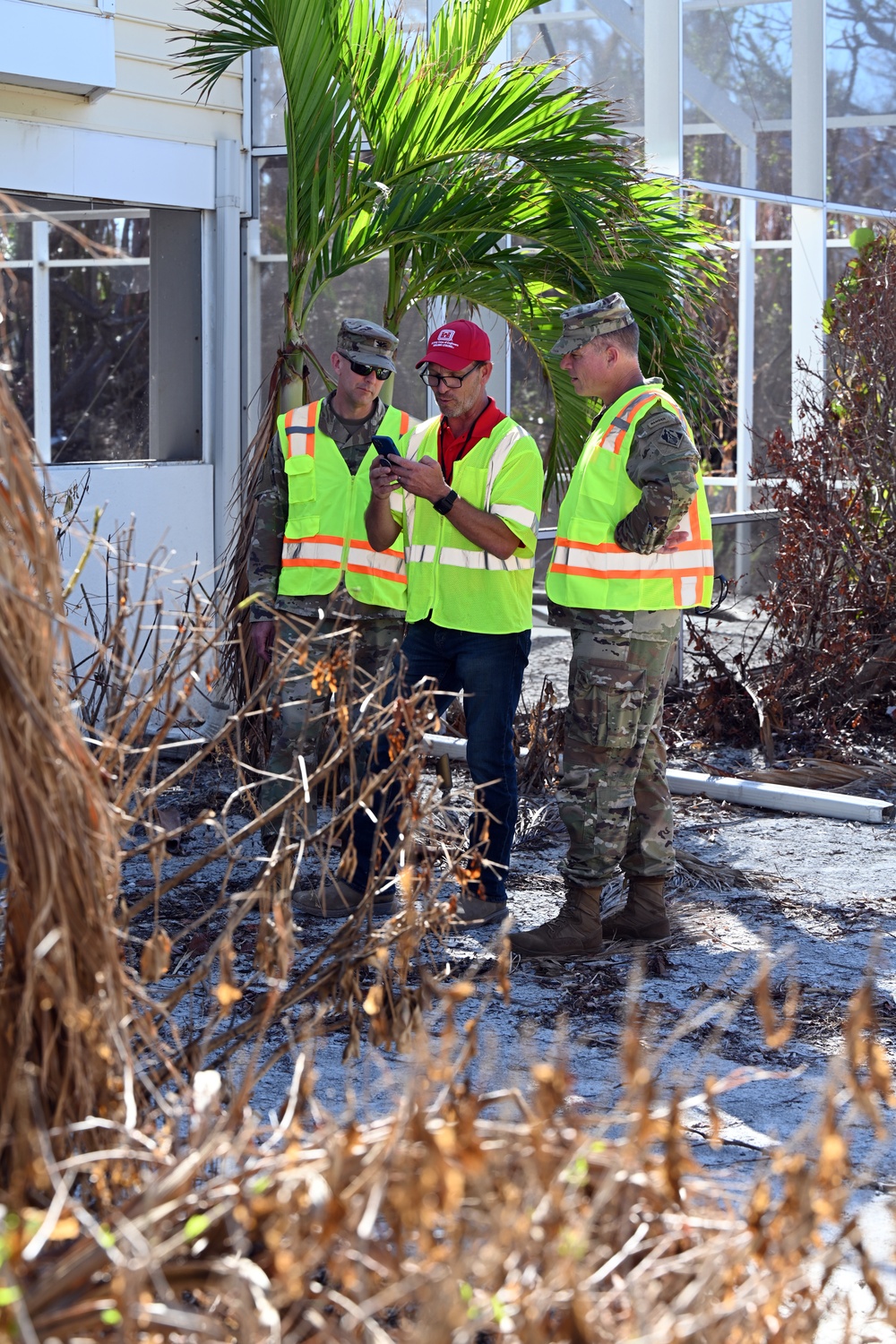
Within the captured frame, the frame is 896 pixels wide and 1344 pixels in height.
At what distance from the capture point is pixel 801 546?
8828mm

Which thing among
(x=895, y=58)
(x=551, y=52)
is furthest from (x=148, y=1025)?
(x=895, y=58)

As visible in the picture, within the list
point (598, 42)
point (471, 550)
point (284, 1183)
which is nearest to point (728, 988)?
point (471, 550)

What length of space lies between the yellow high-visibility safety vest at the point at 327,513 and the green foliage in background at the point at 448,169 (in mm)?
1480

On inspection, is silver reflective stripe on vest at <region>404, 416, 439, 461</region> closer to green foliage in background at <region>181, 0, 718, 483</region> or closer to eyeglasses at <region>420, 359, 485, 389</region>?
eyeglasses at <region>420, 359, 485, 389</region>

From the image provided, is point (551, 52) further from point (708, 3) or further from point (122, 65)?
point (122, 65)

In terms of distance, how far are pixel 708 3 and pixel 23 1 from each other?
17.2ft

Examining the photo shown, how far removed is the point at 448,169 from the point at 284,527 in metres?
2.05

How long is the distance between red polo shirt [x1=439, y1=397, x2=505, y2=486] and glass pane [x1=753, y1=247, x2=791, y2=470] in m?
11.0

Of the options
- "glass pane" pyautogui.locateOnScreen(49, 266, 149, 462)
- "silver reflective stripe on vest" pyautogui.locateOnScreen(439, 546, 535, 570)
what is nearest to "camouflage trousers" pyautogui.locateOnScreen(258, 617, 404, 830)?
"silver reflective stripe on vest" pyautogui.locateOnScreen(439, 546, 535, 570)

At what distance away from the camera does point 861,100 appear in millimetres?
12203

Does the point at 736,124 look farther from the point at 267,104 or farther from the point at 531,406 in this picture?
the point at 267,104

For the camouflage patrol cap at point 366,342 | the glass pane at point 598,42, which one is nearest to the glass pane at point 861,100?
the glass pane at point 598,42

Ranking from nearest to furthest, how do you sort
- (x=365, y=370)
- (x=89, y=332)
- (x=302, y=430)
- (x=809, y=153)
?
(x=365, y=370) → (x=302, y=430) → (x=809, y=153) → (x=89, y=332)

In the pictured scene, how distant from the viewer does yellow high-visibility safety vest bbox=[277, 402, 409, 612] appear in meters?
5.43
